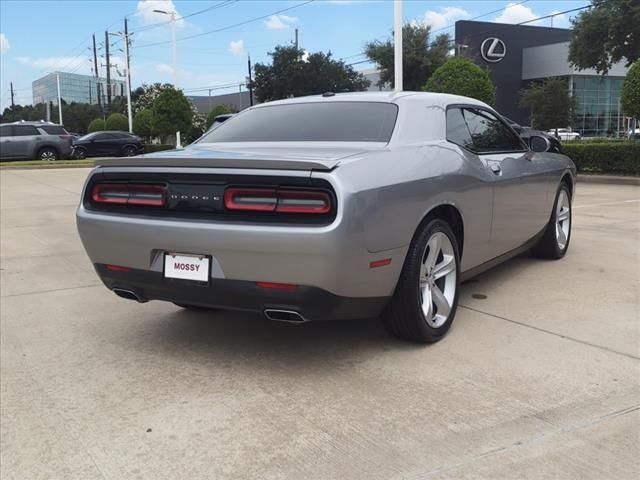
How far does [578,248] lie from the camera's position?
6676 millimetres

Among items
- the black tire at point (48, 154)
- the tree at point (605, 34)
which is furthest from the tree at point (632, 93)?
the black tire at point (48, 154)

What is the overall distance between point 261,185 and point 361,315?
88cm

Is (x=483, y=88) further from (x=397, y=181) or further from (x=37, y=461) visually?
(x=37, y=461)

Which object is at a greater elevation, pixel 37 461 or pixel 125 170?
pixel 125 170

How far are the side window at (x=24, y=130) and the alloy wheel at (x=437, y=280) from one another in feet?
78.0

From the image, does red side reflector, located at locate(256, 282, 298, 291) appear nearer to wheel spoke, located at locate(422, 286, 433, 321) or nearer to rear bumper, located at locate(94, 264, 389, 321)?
rear bumper, located at locate(94, 264, 389, 321)

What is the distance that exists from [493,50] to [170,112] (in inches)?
1103

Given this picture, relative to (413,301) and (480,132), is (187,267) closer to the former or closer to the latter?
(413,301)

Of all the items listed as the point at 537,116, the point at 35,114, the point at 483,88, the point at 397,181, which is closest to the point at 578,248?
the point at 397,181

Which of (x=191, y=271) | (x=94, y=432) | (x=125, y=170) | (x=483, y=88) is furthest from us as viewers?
(x=483, y=88)

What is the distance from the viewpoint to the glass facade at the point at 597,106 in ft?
184

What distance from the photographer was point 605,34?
109ft

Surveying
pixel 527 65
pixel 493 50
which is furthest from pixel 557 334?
pixel 527 65

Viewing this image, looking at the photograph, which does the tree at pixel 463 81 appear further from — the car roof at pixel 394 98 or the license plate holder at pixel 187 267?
the license plate holder at pixel 187 267
